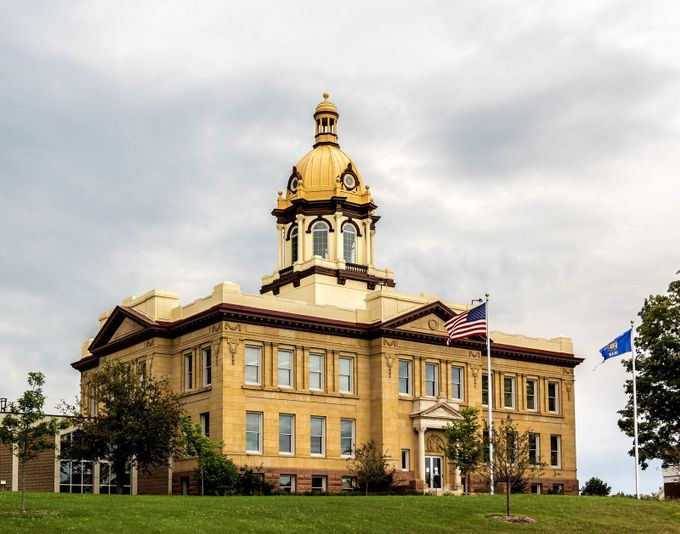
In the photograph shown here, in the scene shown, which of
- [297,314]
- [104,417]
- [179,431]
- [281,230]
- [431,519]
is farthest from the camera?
[281,230]

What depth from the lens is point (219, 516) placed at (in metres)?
45.7

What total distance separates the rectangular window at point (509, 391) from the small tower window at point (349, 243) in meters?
14.3

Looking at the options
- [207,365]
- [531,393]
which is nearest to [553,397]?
[531,393]

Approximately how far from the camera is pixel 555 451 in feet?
291

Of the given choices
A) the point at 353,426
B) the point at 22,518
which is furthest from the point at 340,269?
the point at 22,518

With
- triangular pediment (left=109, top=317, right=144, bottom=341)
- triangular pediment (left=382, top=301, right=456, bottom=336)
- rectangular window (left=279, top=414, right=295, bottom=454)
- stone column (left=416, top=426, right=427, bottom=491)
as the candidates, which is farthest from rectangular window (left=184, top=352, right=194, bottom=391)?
stone column (left=416, top=426, right=427, bottom=491)

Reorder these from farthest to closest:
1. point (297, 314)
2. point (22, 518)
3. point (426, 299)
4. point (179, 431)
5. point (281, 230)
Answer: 1. point (281, 230)
2. point (426, 299)
3. point (297, 314)
4. point (179, 431)
5. point (22, 518)

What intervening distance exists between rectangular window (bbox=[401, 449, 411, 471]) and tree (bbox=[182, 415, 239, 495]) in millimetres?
14491

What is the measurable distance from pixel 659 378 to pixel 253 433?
92.4 ft

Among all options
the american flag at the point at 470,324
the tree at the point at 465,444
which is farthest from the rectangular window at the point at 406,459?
the american flag at the point at 470,324

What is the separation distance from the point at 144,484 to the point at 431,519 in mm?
32038

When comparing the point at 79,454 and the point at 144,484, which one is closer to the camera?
the point at 79,454

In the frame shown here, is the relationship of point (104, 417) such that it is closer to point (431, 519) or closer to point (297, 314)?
point (297, 314)

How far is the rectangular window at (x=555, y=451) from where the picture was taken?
88250 mm
